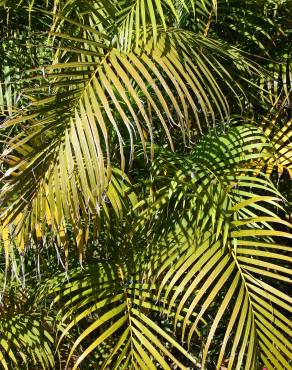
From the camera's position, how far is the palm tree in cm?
141

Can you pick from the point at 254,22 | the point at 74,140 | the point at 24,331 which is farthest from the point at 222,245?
the point at 254,22

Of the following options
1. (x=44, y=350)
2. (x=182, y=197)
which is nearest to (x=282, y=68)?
(x=182, y=197)

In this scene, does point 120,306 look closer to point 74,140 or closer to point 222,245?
point 222,245

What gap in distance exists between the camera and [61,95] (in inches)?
55.9

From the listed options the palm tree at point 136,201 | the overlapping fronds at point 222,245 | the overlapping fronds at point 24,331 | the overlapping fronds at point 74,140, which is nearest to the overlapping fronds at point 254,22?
the palm tree at point 136,201

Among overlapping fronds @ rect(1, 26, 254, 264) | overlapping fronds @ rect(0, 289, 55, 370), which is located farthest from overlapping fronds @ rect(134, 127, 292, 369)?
overlapping fronds @ rect(0, 289, 55, 370)

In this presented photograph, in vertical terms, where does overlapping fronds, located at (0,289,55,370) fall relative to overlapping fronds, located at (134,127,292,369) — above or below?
below

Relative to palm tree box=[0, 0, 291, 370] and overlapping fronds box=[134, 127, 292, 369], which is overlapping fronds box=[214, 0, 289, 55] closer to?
palm tree box=[0, 0, 291, 370]

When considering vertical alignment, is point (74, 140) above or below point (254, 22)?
below

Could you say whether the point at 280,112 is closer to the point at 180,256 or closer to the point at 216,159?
the point at 216,159

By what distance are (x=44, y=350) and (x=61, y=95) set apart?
808 millimetres

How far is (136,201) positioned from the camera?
1.79 metres

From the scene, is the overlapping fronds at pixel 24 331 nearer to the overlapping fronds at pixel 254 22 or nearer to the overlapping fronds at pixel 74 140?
the overlapping fronds at pixel 74 140

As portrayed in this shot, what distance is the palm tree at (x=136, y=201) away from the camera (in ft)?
4.62
